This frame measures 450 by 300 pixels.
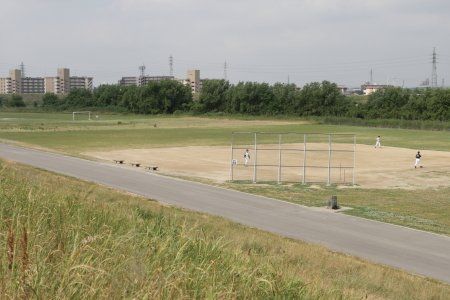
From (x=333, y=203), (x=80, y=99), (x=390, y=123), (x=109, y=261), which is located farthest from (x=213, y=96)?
(x=109, y=261)

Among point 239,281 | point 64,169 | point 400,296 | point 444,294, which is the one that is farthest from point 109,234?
point 64,169

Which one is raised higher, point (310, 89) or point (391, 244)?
point (310, 89)

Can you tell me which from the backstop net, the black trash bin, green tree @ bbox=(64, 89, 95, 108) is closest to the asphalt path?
the black trash bin

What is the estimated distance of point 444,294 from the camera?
1309cm

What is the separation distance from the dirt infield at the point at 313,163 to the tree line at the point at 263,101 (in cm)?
6000

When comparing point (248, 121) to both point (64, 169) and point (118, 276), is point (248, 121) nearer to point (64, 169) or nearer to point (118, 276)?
point (64, 169)

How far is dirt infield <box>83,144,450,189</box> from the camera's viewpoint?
137 ft

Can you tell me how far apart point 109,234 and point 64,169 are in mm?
32722

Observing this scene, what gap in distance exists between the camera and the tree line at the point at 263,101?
12588 cm

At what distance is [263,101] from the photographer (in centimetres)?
14788

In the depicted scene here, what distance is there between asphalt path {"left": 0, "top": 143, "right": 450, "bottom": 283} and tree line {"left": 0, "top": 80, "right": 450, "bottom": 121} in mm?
100575

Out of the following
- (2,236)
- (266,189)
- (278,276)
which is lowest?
(266,189)

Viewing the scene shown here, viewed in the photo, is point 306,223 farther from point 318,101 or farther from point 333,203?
point 318,101

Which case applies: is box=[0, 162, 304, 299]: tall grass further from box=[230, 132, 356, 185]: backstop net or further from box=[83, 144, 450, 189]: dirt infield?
box=[83, 144, 450, 189]: dirt infield
